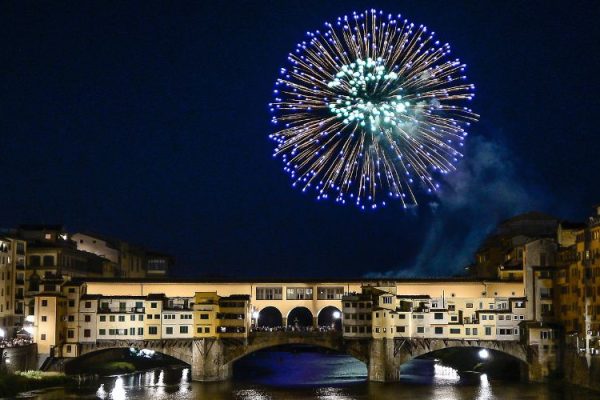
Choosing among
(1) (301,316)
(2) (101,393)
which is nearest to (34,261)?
(2) (101,393)

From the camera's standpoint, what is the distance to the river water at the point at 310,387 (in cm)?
6209

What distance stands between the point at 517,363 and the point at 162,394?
103ft

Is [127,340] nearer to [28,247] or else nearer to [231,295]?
[231,295]

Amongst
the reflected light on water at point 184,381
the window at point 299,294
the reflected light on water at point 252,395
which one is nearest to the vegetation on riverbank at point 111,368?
the reflected light on water at point 184,381

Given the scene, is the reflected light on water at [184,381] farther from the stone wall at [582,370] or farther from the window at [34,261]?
the stone wall at [582,370]

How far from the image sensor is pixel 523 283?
7619cm

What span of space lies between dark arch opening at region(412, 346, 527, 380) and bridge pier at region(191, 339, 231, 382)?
20.4 meters

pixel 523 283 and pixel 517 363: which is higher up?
pixel 523 283

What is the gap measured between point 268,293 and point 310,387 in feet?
45.0

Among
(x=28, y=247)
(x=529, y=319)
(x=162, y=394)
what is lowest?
(x=162, y=394)

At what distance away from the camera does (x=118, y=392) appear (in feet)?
217

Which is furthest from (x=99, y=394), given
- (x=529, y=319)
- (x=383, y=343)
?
(x=529, y=319)

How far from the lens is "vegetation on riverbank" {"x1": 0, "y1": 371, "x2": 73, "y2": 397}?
61.5 meters

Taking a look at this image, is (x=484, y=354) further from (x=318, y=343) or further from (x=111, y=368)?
(x=111, y=368)
